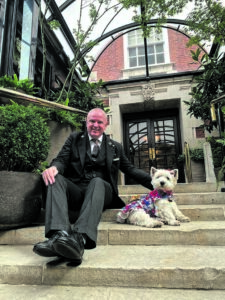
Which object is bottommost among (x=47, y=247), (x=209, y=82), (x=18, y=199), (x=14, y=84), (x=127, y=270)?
(x=127, y=270)

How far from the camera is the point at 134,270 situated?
1.54 metres

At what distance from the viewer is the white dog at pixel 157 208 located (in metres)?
2.43

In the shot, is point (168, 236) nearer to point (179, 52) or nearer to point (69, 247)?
point (69, 247)

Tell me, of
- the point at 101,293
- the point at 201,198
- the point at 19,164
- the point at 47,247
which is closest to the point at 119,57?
the point at 201,198

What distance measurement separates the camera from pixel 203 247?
2.00 metres

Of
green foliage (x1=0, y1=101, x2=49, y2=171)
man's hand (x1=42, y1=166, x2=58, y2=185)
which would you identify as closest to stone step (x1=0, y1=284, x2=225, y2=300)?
man's hand (x1=42, y1=166, x2=58, y2=185)

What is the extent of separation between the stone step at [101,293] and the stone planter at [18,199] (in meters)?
0.88

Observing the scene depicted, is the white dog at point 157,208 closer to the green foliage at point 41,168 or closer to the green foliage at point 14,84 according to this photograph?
the green foliage at point 41,168

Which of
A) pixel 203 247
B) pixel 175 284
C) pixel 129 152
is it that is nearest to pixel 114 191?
pixel 203 247

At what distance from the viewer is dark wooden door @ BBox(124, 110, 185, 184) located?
799 cm

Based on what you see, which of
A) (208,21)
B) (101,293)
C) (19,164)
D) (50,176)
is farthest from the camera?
(208,21)

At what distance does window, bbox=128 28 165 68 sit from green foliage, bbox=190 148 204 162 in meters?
3.58

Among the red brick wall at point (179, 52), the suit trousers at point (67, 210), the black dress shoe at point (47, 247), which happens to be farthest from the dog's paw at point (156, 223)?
the red brick wall at point (179, 52)

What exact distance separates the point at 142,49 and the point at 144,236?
8051 millimetres
